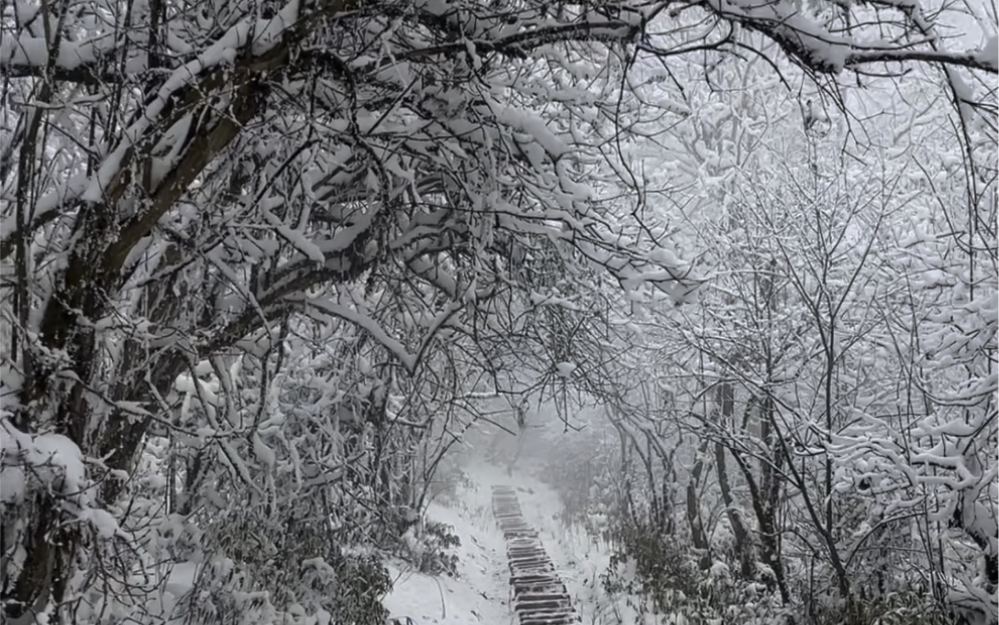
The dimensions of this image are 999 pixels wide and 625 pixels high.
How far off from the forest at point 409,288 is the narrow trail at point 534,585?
1.24ft

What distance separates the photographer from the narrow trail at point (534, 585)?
9.13 m

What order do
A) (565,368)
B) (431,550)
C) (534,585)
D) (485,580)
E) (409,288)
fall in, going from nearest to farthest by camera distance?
(565,368)
(409,288)
(534,585)
(431,550)
(485,580)

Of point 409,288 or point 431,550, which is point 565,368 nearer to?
point 409,288

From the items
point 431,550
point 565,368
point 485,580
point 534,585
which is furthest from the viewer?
point 485,580

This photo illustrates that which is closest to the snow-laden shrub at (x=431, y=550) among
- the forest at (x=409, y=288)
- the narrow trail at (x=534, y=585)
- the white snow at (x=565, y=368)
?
the forest at (x=409, y=288)

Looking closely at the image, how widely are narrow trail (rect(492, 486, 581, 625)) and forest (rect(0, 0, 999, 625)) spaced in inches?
14.9

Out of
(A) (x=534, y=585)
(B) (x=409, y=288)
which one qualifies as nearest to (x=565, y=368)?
(B) (x=409, y=288)

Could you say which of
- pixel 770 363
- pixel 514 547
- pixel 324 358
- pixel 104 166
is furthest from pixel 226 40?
pixel 514 547

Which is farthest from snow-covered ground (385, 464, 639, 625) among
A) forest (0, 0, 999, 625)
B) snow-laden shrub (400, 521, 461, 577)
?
snow-laden shrub (400, 521, 461, 577)

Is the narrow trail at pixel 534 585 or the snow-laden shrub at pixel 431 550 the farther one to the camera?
the snow-laden shrub at pixel 431 550

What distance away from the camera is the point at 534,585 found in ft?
36.0

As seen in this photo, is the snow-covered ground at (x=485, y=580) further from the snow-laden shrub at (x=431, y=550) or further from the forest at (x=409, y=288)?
the snow-laden shrub at (x=431, y=550)

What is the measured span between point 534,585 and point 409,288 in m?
6.63

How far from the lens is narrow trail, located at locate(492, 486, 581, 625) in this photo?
9.13 m
